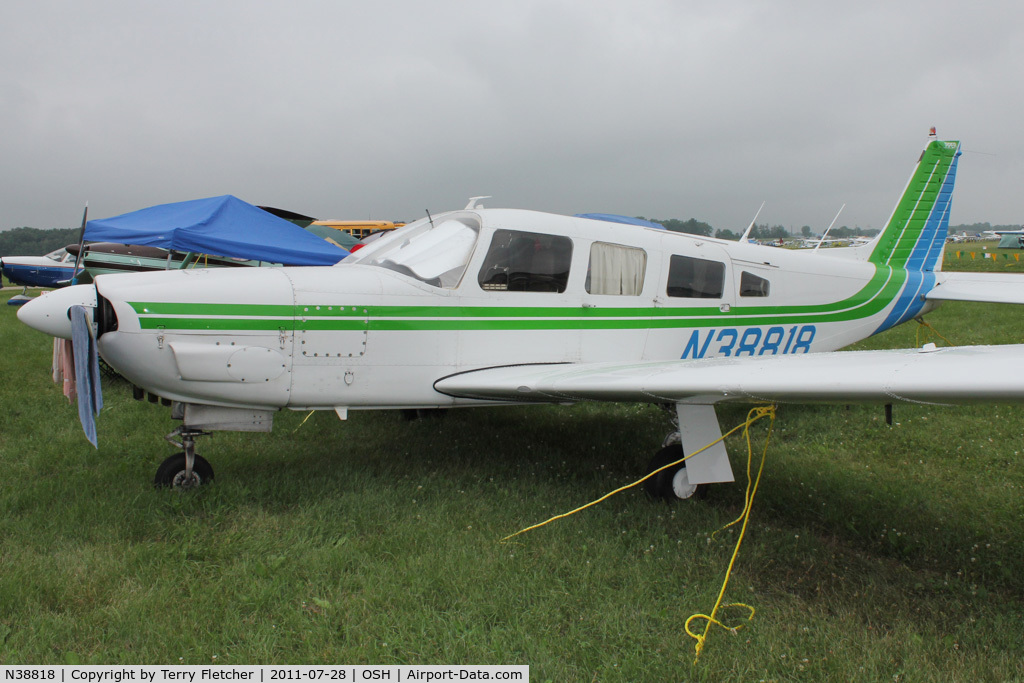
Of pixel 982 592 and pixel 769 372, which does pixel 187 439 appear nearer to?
pixel 769 372

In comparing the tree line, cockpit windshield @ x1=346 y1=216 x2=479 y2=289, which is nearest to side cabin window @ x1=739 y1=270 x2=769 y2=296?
cockpit windshield @ x1=346 y1=216 x2=479 y2=289

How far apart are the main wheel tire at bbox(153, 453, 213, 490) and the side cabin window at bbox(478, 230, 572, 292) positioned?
2.37m

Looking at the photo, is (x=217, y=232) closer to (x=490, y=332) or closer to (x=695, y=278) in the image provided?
(x=490, y=332)

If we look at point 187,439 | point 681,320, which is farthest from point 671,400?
point 187,439

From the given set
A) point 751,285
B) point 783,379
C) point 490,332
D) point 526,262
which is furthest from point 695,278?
point 783,379

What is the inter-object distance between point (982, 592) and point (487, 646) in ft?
8.63

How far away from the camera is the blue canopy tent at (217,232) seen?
783 cm

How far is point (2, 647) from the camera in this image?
268 cm

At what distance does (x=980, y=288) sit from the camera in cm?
654

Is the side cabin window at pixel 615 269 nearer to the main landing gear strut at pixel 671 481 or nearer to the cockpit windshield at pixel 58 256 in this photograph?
the main landing gear strut at pixel 671 481

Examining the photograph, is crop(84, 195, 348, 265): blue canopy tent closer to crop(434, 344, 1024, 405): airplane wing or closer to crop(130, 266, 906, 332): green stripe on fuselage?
crop(130, 266, 906, 332): green stripe on fuselage

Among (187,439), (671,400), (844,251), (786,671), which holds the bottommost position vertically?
(786,671)

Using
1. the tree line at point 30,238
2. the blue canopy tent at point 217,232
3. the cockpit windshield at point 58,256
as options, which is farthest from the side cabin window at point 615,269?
the tree line at point 30,238

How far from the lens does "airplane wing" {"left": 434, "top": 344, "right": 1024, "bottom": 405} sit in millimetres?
2766
